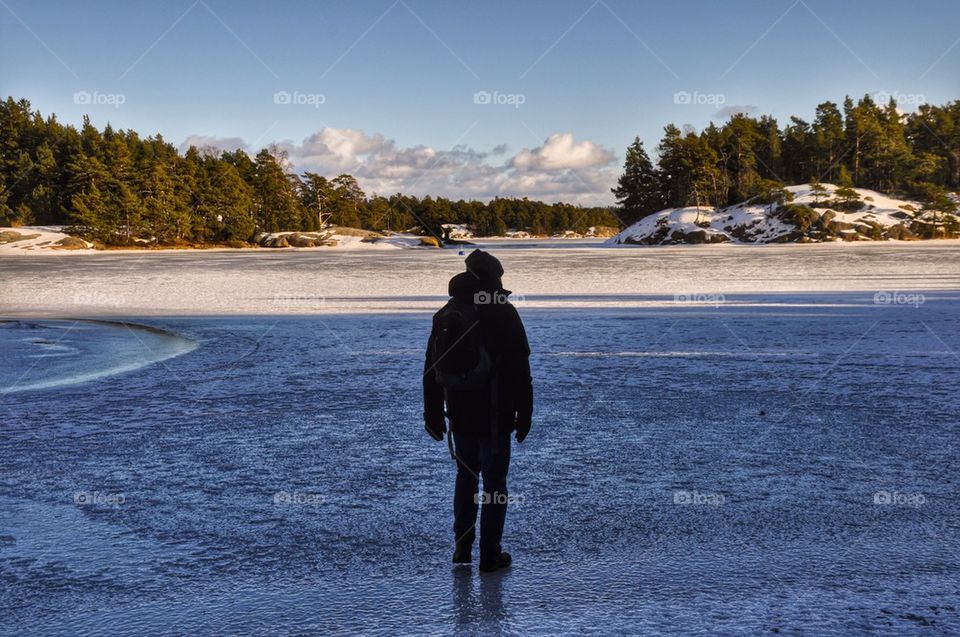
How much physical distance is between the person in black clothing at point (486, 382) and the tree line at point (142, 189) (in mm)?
86389

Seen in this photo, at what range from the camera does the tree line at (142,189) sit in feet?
284

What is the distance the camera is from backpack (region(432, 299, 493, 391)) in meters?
4.73

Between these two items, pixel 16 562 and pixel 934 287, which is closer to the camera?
pixel 16 562

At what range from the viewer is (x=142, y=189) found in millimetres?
90312

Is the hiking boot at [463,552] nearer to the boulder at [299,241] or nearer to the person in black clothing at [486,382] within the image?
the person in black clothing at [486,382]

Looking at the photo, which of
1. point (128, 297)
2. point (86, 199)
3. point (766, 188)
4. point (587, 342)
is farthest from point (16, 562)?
point (766, 188)

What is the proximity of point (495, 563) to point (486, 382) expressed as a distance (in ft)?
3.34

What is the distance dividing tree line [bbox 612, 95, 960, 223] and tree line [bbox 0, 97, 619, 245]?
36973mm

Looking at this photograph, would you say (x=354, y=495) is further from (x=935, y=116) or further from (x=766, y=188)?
(x=935, y=116)

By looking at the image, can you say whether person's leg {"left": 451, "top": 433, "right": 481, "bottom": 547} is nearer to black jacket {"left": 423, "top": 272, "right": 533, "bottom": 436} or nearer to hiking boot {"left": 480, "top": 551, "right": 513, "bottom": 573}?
black jacket {"left": 423, "top": 272, "right": 533, "bottom": 436}

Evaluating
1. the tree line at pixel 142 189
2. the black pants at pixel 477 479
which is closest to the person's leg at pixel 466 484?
the black pants at pixel 477 479

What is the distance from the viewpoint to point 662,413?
8.69 m

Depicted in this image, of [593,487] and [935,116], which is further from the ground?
[935,116]

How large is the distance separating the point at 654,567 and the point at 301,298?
64.6 ft
